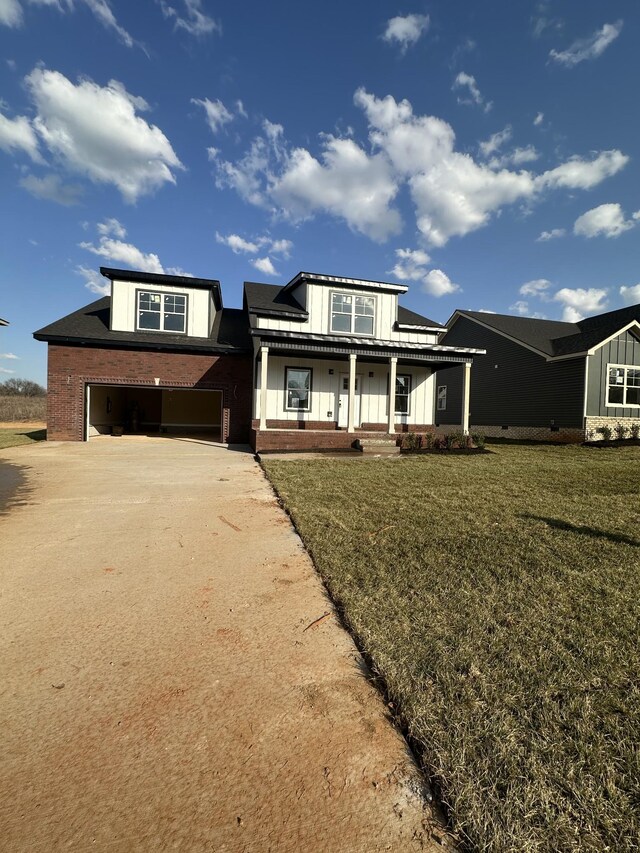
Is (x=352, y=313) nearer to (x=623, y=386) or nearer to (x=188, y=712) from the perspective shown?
(x=623, y=386)

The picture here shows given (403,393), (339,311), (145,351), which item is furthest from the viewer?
(403,393)

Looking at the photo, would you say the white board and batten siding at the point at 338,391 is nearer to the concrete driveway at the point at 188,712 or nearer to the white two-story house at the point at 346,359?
the white two-story house at the point at 346,359

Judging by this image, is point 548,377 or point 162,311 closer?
point 162,311

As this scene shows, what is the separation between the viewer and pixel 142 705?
1958 millimetres

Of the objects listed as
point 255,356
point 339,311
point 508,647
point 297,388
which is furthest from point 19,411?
point 508,647

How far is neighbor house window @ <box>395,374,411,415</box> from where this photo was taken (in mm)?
15703

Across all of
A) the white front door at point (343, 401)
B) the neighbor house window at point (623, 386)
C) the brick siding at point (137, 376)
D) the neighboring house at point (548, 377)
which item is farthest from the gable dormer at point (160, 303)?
the neighbor house window at point (623, 386)

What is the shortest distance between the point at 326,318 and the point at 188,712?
545 inches

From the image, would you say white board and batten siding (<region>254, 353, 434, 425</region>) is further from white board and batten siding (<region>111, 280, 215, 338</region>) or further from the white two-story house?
white board and batten siding (<region>111, 280, 215, 338</region>)

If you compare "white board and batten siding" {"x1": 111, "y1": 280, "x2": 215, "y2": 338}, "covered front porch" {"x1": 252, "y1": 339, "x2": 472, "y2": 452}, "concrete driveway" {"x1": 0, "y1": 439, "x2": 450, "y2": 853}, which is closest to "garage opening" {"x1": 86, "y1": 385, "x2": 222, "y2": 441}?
"white board and batten siding" {"x1": 111, "y1": 280, "x2": 215, "y2": 338}

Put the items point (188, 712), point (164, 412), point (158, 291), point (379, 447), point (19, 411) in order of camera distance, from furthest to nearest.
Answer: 1. point (19, 411)
2. point (164, 412)
3. point (158, 291)
4. point (379, 447)
5. point (188, 712)

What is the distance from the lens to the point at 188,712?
75.2 inches

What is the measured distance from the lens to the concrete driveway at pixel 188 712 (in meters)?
1.40

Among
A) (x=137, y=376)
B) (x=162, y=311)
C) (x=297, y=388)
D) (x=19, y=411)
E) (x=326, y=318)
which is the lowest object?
(x=19, y=411)
